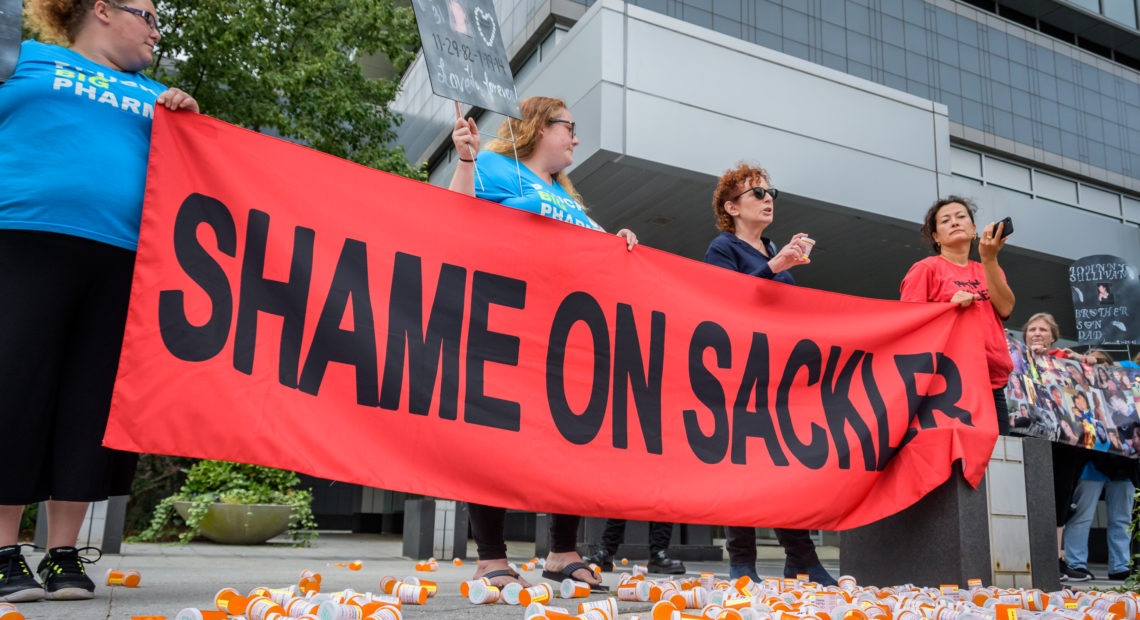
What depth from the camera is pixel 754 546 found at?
404 cm

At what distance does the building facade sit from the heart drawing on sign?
24.2ft

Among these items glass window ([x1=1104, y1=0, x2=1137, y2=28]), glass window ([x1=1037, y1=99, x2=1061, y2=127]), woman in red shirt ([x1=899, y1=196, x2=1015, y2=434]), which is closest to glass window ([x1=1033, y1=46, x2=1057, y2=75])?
glass window ([x1=1037, y1=99, x2=1061, y2=127])

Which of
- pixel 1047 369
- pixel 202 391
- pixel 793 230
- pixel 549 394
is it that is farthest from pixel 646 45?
pixel 202 391

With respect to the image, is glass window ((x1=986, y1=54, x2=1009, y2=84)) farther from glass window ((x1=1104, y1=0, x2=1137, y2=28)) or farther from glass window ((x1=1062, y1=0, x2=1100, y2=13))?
glass window ((x1=1104, y1=0, x2=1137, y2=28))

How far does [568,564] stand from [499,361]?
88 centimetres

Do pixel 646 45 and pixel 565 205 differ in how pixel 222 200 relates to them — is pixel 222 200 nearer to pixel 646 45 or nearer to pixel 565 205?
pixel 565 205

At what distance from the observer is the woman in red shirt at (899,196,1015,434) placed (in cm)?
424

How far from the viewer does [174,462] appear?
9.79 meters

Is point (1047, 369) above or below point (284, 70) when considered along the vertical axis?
below

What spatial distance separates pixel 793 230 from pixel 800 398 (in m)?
10.9

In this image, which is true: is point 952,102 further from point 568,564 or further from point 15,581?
point 15,581

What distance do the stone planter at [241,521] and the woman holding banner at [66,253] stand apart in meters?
5.86

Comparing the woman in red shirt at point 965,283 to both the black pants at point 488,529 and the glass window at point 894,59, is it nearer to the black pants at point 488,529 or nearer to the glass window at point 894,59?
the black pants at point 488,529

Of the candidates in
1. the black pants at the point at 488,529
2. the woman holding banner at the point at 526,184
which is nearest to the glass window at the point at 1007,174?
the woman holding banner at the point at 526,184
